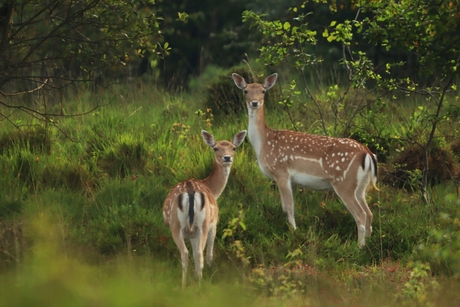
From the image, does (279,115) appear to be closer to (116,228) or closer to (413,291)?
(116,228)

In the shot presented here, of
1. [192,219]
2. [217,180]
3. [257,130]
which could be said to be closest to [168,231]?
[217,180]

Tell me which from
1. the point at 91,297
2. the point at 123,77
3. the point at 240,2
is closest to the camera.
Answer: the point at 91,297

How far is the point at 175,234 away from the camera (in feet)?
24.2

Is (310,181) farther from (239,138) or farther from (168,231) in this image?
(168,231)

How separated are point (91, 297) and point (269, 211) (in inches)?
194

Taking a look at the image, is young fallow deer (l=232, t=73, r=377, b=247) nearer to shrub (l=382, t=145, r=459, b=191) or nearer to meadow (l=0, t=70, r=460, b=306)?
meadow (l=0, t=70, r=460, b=306)

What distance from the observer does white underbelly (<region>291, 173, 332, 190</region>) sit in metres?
9.11

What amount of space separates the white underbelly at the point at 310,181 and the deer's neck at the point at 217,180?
2.87ft

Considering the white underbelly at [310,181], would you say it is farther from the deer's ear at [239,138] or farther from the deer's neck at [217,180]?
the deer's neck at [217,180]

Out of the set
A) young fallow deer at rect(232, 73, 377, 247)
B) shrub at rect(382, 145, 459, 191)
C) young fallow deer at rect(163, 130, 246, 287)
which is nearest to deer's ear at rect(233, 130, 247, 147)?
young fallow deer at rect(232, 73, 377, 247)

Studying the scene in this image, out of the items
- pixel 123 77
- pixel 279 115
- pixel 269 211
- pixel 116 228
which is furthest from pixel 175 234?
pixel 123 77

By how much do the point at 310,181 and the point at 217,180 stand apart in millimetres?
1044

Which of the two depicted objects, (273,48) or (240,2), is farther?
(240,2)

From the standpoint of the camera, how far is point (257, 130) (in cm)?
970
